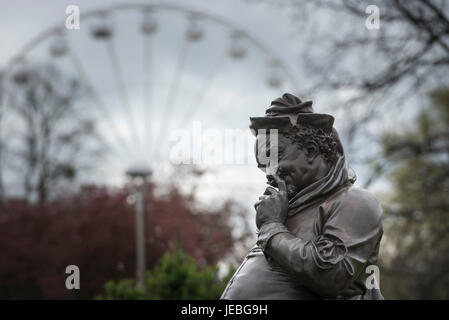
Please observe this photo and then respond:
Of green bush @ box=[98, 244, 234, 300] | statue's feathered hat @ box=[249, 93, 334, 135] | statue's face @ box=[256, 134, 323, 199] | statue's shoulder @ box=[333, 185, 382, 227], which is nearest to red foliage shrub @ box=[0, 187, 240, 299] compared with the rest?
green bush @ box=[98, 244, 234, 300]

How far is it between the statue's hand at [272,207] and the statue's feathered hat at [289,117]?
36 cm

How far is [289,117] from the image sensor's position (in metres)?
4.03

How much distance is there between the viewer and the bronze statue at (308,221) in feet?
11.8

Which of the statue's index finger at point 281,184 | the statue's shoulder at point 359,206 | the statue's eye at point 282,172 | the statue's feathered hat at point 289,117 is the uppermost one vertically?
the statue's feathered hat at point 289,117

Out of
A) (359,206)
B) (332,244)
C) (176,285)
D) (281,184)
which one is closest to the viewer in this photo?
(332,244)

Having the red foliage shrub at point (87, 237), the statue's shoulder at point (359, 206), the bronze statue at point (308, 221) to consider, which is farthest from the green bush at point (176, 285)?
the red foliage shrub at point (87, 237)

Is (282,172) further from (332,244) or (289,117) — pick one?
(332,244)

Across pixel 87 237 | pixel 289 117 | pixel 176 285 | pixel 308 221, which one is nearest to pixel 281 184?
pixel 308 221

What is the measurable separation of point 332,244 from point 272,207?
0.42 meters

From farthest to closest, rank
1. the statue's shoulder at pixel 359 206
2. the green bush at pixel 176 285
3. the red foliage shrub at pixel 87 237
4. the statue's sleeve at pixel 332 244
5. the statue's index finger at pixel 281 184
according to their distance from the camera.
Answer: the red foliage shrub at pixel 87 237
the green bush at pixel 176 285
the statue's index finger at pixel 281 184
the statue's shoulder at pixel 359 206
the statue's sleeve at pixel 332 244

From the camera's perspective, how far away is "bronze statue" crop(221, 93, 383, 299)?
3582 mm

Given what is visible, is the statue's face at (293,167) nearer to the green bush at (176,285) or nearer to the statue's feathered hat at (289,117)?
the statue's feathered hat at (289,117)

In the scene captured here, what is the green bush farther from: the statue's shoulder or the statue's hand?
the statue's shoulder
